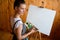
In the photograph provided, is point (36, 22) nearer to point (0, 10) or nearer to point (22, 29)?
point (22, 29)

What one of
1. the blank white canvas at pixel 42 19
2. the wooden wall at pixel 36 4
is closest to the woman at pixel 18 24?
the blank white canvas at pixel 42 19

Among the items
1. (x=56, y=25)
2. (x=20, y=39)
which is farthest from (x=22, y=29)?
(x=56, y=25)

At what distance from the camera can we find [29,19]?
1752 millimetres

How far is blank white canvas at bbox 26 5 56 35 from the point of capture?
1.79 meters

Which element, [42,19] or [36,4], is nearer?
[42,19]

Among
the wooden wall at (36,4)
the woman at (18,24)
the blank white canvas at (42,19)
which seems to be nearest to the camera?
the woman at (18,24)

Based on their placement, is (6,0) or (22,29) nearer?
(22,29)

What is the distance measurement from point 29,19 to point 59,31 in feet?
3.16

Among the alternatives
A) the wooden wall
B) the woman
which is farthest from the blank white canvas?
the wooden wall

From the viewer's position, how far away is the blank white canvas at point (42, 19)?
1791 mm

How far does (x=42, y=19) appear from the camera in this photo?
74.1 inches

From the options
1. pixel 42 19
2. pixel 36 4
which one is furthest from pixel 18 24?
pixel 36 4

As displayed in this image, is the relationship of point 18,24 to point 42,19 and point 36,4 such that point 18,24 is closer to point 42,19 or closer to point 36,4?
point 42,19

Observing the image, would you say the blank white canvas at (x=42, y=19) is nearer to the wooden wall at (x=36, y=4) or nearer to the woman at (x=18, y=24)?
the woman at (x=18, y=24)
